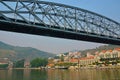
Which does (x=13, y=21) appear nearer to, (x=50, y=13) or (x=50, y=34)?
(x=50, y=34)

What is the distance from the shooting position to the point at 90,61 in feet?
599

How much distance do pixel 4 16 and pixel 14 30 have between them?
4.03 m

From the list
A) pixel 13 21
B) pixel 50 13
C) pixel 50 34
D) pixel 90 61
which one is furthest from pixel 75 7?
pixel 90 61

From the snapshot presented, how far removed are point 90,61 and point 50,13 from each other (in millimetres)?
139167

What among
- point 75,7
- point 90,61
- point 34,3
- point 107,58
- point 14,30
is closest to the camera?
point 14,30

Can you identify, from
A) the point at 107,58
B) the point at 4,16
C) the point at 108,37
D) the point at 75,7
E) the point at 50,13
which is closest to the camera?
the point at 4,16

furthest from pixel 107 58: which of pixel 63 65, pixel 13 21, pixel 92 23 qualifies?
pixel 13 21

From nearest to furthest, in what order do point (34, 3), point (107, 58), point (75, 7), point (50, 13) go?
point (34, 3) → point (50, 13) → point (75, 7) → point (107, 58)

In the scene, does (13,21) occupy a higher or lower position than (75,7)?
lower

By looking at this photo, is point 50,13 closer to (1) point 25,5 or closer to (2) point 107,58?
(1) point 25,5

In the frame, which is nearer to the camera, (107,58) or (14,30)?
(14,30)

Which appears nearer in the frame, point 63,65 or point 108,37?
point 108,37

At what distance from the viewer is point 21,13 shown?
130 ft

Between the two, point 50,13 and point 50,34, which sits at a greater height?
point 50,13
